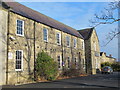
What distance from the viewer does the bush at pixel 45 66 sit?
61.4ft

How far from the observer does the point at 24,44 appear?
17797 mm

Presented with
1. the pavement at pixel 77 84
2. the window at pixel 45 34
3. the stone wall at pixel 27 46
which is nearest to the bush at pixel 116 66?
the stone wall at pixel 27 46

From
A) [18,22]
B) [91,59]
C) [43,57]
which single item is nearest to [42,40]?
[43,57]

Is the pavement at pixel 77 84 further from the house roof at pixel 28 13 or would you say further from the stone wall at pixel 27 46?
the house roof at pixel 28 13

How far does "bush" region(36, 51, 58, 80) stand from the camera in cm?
1870

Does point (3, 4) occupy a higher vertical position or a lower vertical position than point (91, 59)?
higher

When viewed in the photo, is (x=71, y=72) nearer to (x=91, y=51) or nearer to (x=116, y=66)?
(x=91, y=51)

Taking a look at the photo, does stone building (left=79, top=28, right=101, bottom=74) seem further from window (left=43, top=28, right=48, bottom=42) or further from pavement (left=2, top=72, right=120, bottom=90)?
pavement (left=2, top=72, right=120, bottom=90)

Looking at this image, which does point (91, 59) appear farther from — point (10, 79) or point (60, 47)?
point (10, 79)

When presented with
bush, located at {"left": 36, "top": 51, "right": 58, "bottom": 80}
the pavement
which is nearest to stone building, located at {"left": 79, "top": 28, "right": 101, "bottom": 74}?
bush, located at {"left": 36, "top": 51, "right": 58, "bottom": 80}

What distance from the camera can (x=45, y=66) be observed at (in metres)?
18.6

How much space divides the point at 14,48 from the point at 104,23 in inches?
369

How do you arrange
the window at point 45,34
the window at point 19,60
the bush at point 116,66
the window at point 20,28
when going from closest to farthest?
the window at point 19,60, the window at point 20,28, the window at point 45,34, the bush at point 116,66

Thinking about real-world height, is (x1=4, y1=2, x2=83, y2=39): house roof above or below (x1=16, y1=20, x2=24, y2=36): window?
above
